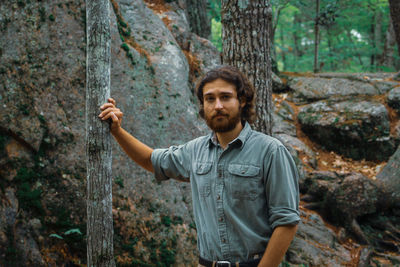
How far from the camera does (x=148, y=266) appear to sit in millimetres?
4367

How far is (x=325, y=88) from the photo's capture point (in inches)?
408

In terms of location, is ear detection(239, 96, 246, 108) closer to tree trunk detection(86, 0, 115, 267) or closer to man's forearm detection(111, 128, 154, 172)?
man's forearm detection(111, 128, 154, 172)

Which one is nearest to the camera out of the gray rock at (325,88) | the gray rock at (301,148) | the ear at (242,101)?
the ear at (242,101)

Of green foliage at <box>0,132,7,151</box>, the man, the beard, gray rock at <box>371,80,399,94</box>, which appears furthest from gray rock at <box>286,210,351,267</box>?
gray rock at <box>371,80,399,94</box>

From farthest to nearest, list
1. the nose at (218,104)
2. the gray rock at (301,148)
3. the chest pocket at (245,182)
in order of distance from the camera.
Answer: the gray rock at (301,148) → the nose at (218,104) → the chest pocket at (245,182)

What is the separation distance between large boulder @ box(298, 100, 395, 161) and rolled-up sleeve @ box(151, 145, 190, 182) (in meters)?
7.24

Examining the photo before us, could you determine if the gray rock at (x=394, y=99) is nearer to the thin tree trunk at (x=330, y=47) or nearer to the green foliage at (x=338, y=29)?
the green foliage at (x=338, y=29)

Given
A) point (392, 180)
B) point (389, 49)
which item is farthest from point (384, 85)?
point (389, 49)

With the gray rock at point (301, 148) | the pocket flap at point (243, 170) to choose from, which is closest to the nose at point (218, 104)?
the pocket flap at point (243, 170)

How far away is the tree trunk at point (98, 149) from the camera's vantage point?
295 cm

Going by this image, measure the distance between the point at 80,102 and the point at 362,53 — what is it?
52.0 feet

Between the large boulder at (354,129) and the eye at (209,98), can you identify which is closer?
the eye at (209,98)

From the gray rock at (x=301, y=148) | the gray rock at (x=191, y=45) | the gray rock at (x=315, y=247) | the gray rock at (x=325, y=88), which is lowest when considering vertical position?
the gray rock at (x=315, y=247)

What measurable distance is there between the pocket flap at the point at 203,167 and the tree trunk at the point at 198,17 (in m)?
7.15
